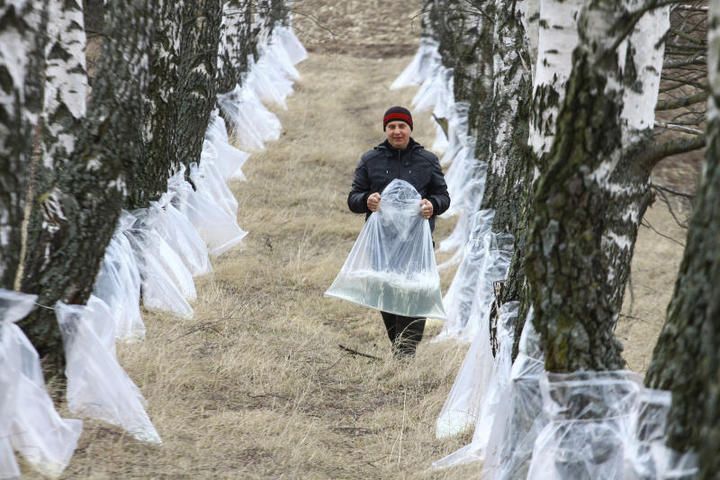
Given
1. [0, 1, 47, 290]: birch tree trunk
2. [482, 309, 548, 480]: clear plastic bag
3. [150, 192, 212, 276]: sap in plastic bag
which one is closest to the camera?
[0, 1, 47, 290]: birch tree trunk

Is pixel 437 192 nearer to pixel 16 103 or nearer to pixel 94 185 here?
pixel 94 185

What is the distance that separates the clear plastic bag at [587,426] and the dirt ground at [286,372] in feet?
3.22

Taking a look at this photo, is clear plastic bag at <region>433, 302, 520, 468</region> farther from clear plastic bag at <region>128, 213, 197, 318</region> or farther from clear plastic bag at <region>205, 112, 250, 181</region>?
clear plastic bag at <region>205, 112, 250, 181</region>

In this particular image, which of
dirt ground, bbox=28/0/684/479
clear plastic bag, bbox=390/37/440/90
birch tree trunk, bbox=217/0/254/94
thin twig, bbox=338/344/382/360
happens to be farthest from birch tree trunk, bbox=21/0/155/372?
clear plastic bag, bbox=390/37/440/90

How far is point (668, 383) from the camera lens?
112 inches

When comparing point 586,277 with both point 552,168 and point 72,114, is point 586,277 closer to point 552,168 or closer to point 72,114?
point 552,168

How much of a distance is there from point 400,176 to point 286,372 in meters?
1.57

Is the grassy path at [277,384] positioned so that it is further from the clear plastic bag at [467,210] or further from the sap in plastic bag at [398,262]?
the clear plastic bag at [467,210]

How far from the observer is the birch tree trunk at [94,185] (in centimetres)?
460

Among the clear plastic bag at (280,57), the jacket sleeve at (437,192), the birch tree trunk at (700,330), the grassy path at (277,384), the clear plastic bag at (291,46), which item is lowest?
the grassy path at (277,384)

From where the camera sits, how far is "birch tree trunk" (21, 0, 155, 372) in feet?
15.1

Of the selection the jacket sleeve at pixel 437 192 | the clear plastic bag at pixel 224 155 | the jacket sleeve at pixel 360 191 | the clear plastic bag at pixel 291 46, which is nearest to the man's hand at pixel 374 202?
the jacket sleeve at pixel 360 191

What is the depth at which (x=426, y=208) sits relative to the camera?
6.59 metres

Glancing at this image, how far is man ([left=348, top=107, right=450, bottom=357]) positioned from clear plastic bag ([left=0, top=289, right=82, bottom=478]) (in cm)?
296
